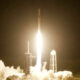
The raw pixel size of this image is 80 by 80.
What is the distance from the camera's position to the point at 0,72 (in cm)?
542

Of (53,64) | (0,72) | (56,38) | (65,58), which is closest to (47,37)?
(56,38)

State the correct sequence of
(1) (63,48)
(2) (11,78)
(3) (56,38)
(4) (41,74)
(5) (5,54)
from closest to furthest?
(2) (11,78), (4) (41,74), (5) (5,54), (1) (63,48), (3) (56,38)

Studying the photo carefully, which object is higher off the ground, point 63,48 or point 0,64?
point 63,48

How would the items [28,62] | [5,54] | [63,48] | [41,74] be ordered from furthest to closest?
[63,48], [5,54], [28,62], [41,74]

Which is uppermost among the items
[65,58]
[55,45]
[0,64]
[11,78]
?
[55,45]

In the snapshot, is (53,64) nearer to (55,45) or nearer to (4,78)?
(4,78)

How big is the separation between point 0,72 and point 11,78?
38cm

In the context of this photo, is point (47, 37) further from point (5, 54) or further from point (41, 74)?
point (41, 74)

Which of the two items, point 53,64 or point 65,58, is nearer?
point 53,64

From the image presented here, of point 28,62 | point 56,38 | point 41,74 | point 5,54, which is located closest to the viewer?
point 41,74

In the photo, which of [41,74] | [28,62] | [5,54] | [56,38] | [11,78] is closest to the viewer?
[11,78]

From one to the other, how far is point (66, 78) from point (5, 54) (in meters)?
7.14

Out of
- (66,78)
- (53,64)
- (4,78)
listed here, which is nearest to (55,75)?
(66,78)

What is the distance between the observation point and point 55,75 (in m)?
5.64
